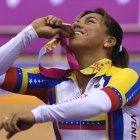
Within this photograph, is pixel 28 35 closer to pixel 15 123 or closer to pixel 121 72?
pixel 121 72

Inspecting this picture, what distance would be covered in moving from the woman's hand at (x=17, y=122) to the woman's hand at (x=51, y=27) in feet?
1.17

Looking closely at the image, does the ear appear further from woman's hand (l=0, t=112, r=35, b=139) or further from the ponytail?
woman's hand (l=0, t=112, r=35, b=139)

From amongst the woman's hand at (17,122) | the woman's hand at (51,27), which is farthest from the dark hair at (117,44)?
the woman's hand at (17,122)

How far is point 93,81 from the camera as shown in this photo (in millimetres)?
1426

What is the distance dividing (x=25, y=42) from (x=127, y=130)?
0.37 meters

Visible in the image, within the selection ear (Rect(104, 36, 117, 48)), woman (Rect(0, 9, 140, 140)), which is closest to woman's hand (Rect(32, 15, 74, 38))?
woman (Rect(0, 9, 140, 140))

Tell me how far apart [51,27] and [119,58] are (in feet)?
0.70

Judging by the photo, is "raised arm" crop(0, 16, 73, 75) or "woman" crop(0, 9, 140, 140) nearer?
"woman" crop(0, 9, 140, 140)

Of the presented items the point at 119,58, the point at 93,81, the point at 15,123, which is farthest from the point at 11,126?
the point at 119,58

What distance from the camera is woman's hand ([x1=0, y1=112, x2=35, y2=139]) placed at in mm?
1127

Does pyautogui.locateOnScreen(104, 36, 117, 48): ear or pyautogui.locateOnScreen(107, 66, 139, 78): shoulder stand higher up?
pyautogui.locateOnScreen(104, 36, 117, 48): ear

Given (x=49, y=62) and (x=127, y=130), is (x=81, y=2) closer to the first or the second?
(x=49, y=62)

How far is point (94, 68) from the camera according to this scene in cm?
143

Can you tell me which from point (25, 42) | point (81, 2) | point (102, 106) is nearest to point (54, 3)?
point (81, 2)
